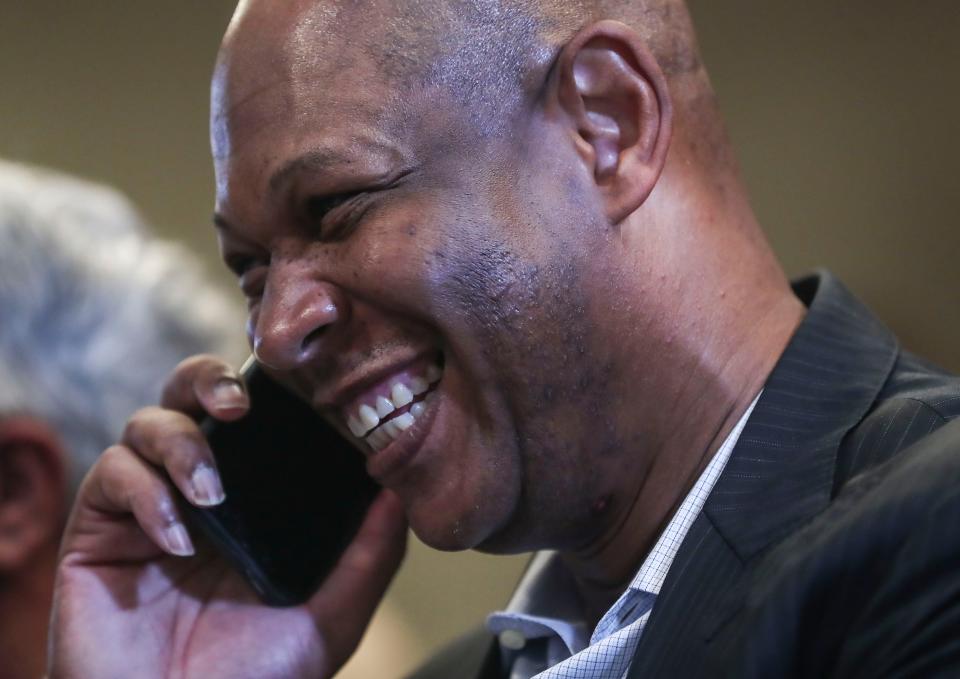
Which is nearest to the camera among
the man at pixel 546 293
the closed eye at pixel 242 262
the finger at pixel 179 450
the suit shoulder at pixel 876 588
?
the suit shoulder at pixel 876 588

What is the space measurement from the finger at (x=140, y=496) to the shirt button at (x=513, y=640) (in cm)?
40

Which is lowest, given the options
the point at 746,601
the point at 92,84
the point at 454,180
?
the point at 746,601

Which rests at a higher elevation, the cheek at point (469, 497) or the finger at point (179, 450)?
the finger at point (179, 450)

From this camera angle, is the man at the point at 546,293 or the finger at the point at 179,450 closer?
the man at the point at 546,293

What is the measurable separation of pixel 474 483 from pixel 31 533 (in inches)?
31.7

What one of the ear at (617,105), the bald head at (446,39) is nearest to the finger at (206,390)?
the bald head at (446,39)

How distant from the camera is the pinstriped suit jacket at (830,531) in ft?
2.63

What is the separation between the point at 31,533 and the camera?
5.46ft

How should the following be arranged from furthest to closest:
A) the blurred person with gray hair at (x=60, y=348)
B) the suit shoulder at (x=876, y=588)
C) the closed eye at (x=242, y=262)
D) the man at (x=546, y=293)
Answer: the blurred person with gray hair at (x=60, y=348) → the closed eye at (x=242, y=262) → the man at (x=546, y=293) → the suit shoulder at (x=876, y=588)

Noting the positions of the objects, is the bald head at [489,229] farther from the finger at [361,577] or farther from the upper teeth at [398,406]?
the finger at [361,577]

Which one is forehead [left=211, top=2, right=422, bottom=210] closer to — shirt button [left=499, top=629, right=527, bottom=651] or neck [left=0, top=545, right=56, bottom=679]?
shirt button [left=499, top=629, right=527, bottom=651]

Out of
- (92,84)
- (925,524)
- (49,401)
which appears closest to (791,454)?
(925,524)

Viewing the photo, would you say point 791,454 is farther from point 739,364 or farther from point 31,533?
point 31,533

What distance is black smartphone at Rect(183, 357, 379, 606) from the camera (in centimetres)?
144
